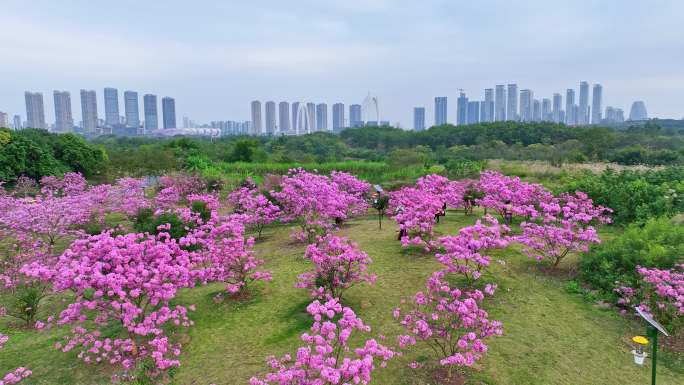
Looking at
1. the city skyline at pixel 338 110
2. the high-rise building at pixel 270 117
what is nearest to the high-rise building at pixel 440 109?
the city skyline at pixel 338 110

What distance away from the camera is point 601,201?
1439 centimetres

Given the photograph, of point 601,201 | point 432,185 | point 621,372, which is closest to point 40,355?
point 621,372

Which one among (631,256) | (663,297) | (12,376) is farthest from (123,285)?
(631,256)

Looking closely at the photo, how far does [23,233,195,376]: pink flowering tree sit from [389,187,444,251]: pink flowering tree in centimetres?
491

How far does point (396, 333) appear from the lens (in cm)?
648

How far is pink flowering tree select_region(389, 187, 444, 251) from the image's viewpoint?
971 centimetres

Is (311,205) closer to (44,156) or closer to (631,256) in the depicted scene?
(631,256)

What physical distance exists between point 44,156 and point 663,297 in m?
36.2

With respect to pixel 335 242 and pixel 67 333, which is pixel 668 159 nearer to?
pixel 335 242

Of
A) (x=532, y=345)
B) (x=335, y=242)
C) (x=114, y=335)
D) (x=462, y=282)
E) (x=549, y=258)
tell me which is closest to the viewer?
(x=532, y=345)

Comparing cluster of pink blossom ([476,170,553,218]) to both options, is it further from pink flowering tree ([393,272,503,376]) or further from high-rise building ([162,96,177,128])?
high-rise building ([162,96,177,128])

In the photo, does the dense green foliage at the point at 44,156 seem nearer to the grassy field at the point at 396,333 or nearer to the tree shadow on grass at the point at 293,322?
the grassy field at the point at 396,333

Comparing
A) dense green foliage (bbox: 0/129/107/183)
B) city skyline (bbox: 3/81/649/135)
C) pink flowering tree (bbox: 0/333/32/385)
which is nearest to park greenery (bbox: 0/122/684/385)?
pink flowering tree (bbox: 0/333/32/385)

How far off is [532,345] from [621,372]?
1120mm
